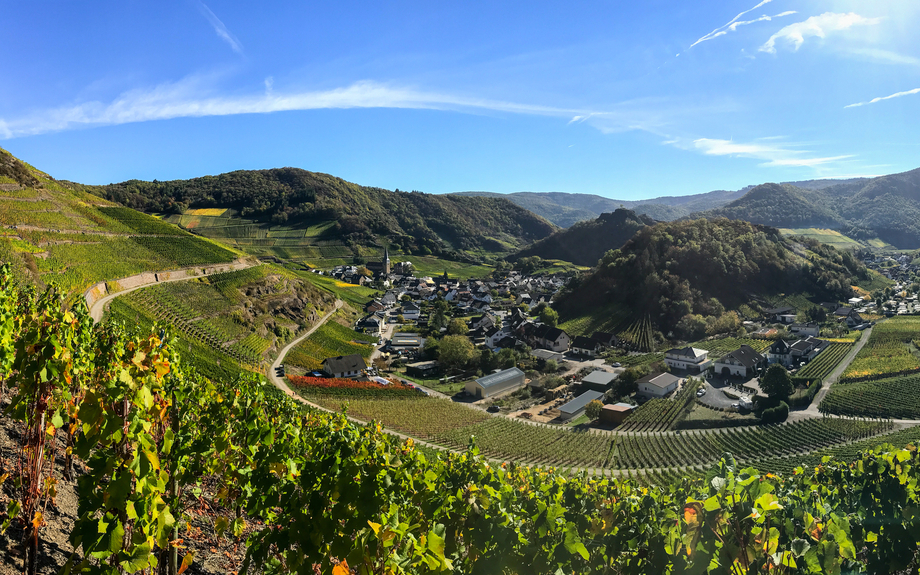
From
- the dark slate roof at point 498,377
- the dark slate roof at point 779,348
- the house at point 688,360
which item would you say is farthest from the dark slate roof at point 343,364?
the dark slate roof at point 779,348

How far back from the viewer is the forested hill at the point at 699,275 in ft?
227

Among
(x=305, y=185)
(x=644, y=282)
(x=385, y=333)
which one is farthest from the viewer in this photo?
(x=305, y=185)

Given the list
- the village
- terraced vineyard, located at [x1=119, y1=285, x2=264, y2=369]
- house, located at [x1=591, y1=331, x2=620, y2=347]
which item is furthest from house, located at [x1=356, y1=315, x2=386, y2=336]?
house, located at [x1=591, y1=331, x2=620, y2=347]

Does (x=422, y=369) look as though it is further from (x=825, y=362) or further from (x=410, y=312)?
(x=825, y=362)

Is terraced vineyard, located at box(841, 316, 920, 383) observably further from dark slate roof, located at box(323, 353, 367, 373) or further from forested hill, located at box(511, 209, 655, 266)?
forested hill, located at box(511, 209, 655, 266)

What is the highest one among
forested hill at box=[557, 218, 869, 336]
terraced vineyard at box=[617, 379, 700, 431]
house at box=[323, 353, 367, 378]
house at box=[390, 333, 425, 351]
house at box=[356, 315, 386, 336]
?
forested hill at box=[557, 218, 869, 336]

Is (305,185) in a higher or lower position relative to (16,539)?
higher

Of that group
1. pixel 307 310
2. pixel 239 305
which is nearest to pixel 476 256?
pixel 307 310

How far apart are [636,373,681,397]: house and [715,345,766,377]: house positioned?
7.59m

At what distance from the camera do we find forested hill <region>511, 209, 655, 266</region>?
140000 mm

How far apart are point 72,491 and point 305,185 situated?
7523 inches

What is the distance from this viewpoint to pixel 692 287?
71.2 metres

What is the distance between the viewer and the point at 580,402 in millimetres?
41656

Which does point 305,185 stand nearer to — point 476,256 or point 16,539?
point 476,256
